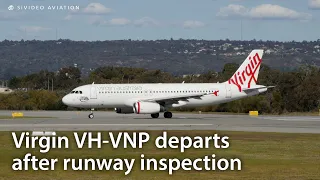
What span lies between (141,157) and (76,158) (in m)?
2.72

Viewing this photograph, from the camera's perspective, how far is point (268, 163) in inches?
1158

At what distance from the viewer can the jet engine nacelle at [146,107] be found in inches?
2450

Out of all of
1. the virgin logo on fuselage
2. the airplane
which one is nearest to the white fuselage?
the airplane

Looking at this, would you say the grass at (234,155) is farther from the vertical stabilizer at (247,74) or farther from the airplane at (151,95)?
the vertical stabilizer at (247,74)

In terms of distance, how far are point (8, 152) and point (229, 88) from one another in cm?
3624

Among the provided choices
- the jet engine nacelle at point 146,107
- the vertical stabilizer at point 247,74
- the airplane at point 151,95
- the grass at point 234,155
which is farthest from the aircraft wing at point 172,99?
the grass at point 234,155

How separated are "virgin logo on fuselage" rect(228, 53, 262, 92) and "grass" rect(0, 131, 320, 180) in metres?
23.3

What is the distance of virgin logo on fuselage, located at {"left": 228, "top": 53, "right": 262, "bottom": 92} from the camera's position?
67.9m

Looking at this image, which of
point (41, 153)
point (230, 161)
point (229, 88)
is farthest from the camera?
point (229, 88)

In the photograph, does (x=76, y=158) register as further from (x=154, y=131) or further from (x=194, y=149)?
(x=154, y=131)

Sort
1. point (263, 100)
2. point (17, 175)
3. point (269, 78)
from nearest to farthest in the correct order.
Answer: point (17, 175) < point (263, 100) < point (269, 78)

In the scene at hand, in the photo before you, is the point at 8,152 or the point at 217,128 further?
the point at 217,128

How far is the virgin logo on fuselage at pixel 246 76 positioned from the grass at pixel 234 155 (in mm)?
23307

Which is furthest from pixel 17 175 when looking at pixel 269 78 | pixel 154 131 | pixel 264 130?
pixel 269 78
